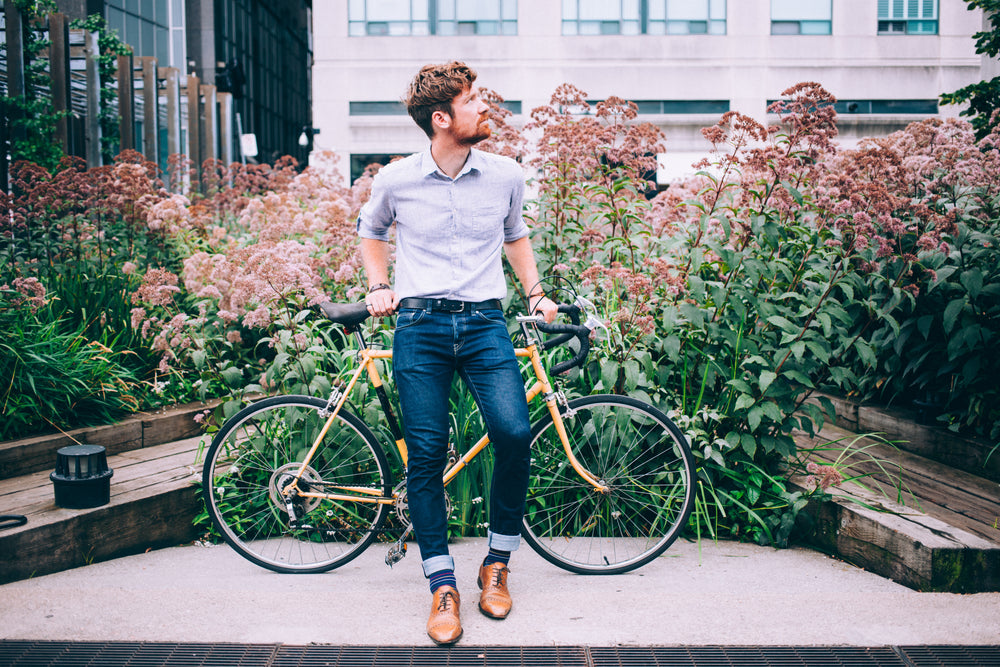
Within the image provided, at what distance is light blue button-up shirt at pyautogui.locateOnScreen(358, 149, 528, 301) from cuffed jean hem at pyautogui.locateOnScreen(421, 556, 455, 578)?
101 cm

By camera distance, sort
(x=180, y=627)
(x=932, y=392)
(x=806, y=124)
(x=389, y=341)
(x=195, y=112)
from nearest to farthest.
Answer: (x=180, y=627) → (x=806, y=124) → (x=389, y=341) → (x=932, y=392) → (x=195, y=112)

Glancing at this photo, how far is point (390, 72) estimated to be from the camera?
3231 centimetres

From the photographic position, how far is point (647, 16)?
32156 mm

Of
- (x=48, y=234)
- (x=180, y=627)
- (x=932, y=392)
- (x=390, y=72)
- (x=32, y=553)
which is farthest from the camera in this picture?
(x=390, y=72)

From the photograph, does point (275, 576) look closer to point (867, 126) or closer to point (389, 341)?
point (389, 341)

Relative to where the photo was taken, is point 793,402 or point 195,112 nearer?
point 793,402

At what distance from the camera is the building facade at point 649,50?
3195 centimetres

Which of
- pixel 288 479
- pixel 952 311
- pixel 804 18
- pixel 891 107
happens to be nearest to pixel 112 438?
pixel 288 479

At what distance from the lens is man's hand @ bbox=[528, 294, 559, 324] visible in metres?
3.03

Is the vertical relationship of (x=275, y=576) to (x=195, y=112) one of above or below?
below

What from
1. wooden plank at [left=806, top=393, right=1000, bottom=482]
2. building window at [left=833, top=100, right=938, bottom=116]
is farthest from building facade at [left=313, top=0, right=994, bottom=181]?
wooden plank at [left=806, top=393, right=1000, bottom=482]

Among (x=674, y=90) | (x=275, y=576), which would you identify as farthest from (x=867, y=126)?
(x=275, y=576)

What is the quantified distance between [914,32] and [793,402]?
35984 millimetres

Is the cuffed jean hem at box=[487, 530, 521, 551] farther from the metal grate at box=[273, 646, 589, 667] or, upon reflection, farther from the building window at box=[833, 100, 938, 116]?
the building window at box=[833, 100, 938, 116]
